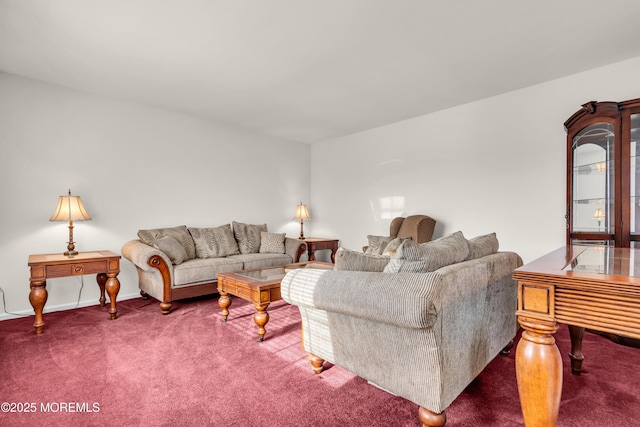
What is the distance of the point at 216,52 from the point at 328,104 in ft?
5.46

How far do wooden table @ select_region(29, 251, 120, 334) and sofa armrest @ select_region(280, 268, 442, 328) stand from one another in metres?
2.30

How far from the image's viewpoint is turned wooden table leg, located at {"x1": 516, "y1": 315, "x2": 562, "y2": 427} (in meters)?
1.10

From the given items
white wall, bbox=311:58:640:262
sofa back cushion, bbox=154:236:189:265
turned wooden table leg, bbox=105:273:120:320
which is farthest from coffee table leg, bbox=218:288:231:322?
white wall, bbox=311:58:640:262

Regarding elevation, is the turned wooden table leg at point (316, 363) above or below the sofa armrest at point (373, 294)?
below

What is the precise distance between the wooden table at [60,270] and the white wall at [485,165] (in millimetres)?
3526

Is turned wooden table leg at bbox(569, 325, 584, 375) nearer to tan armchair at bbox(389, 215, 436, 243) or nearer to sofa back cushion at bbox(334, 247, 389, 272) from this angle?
sofa back cushion at bbox(334, 247, 389, 272)

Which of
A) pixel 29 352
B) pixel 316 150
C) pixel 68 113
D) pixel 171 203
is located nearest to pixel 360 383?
pixel 29 352

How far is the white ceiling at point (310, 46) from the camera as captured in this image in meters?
2.16

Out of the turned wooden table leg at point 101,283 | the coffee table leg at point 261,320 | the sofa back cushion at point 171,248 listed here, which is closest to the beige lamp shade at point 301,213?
the sofa back cushion at point 171,248

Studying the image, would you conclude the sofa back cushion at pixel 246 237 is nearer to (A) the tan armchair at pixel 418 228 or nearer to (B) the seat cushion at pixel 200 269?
(B) the seat cushion at pixel 200 269

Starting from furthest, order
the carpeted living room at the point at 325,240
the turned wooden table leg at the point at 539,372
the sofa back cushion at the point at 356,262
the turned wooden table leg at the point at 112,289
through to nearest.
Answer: the turned wooden table leg at the point at 112,289
the sofa back cushion at the point at 356,262
the carpeted living room at the point at 325,240
the turned wooden table leg at the point at 539,372

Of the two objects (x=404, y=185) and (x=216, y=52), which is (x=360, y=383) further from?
(x=404, y=185)

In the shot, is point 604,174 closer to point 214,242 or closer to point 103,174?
point 214,242

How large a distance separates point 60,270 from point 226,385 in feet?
7.02
